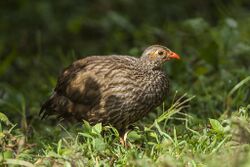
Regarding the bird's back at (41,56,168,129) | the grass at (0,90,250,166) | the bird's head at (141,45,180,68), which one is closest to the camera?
the grass at (0,90,250,166)

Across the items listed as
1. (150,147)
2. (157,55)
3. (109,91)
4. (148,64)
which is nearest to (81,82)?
(109,91)

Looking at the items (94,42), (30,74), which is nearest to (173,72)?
(30,74)

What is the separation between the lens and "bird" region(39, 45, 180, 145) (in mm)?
7070

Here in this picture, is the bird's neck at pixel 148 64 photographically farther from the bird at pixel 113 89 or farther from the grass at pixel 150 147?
the grass at pixel 150 147

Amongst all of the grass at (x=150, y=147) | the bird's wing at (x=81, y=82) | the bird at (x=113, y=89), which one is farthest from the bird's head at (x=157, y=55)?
the grass at (x=150, y=147)

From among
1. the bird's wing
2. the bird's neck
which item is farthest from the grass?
the bird's neck

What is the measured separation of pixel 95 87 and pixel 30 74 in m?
3.84

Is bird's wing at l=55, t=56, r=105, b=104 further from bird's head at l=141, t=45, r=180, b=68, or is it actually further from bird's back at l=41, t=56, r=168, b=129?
bird's head at l=141, t=45, r=180, b=68

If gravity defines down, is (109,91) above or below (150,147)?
above

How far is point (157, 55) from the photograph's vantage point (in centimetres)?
739

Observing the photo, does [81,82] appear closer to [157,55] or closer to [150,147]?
[157,55]

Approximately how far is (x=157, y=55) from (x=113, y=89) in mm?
602

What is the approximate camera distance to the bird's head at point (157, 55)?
7.38 metres

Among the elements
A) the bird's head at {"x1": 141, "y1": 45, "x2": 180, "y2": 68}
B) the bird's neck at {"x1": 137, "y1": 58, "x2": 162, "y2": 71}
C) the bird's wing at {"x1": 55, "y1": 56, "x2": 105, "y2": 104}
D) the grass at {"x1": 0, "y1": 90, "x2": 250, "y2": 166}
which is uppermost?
the bird's head at {"x1": 141, "y1": 45, "x2": 180, "y2": 68}
